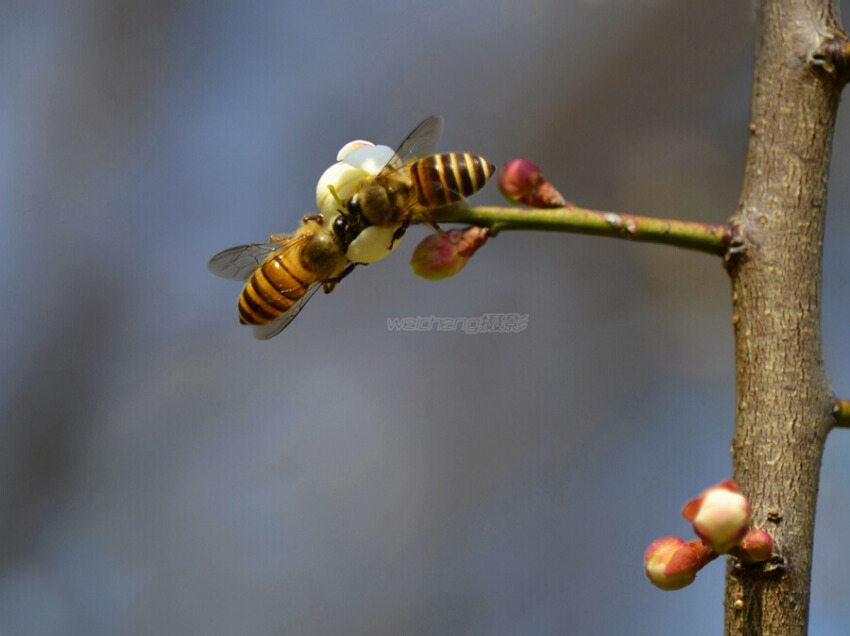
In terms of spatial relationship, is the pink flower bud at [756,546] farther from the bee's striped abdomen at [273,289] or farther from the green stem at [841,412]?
the bee's striped abdomen at [273,289]

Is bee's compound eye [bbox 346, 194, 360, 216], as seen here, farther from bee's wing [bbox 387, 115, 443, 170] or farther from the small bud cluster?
the small bud cluster

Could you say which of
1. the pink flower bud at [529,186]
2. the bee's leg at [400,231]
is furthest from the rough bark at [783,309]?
the bee's leg at [400,231]

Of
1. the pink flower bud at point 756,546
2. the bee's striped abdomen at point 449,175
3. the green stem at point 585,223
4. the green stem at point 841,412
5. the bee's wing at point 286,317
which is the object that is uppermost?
the bee's striped abdomen at point 449,175

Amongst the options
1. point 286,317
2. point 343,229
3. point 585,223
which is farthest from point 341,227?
point 585,223

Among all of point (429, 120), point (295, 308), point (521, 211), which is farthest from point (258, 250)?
point (521, 211)

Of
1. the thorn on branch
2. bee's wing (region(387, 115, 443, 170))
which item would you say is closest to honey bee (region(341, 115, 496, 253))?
bee's wing (region(387, 115, 443, 170))

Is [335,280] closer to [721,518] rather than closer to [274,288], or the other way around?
[274,288]
